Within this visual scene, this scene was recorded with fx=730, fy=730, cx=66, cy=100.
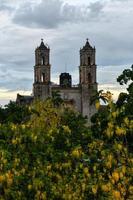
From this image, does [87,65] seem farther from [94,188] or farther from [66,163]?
[94,188]

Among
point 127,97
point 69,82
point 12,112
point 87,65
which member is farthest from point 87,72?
point 127,97

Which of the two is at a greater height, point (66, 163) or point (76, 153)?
point (76, 153)

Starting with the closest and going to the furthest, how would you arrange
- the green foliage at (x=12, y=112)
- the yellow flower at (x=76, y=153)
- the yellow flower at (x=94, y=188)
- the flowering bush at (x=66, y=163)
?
the flowering bush at (x=66, y=163) < the yellow flower at (x=94, y=188) < the yellow flower at (x=76, y=153) < the green foliage at (x=12, y=112)

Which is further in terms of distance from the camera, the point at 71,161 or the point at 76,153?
the point at 71,161

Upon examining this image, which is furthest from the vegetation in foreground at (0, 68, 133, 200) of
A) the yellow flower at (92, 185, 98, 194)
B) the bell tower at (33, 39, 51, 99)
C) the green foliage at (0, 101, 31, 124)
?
the bell tower at (33, 39, 51, 99)

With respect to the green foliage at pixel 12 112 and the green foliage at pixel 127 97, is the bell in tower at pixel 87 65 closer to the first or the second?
the green foliage at pixel 12 112

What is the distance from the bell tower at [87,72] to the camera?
432 feet

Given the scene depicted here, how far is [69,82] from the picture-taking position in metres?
137

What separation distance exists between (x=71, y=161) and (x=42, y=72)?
11271 cm

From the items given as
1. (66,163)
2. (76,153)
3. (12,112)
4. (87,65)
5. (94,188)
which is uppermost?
(87,65)

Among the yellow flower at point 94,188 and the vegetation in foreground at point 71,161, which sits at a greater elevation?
the vegetation in foreground at point 71,161

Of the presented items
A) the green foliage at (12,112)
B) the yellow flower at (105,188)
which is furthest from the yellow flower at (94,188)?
the green foliage at (12,112)

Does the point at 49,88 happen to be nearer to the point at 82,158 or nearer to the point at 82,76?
the point at 82,76

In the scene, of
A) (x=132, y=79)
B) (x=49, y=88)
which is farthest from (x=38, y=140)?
(x=49, y=88)
